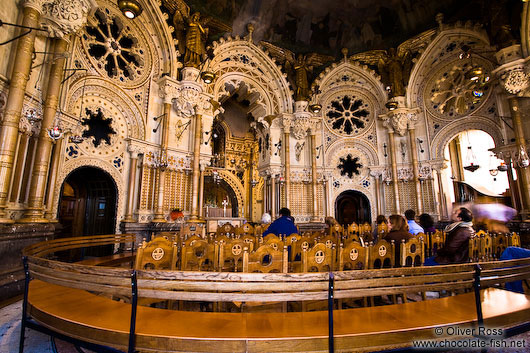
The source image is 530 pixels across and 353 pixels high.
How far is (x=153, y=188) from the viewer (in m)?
9.41

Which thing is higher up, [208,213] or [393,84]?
[393,84]

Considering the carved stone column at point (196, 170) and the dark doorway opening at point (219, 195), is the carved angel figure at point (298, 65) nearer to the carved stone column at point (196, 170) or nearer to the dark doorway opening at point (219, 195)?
the carved stone column at point (196, 170)

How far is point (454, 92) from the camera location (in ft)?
44.0

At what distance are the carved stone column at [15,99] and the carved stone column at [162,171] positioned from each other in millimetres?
4516

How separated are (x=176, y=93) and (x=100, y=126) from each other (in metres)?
2.99

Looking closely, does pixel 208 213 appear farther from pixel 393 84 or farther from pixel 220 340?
pixel 393 84

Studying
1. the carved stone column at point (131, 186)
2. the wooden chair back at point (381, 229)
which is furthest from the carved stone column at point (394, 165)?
the carved stone column at point (131, 186)

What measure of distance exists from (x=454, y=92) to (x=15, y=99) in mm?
17576

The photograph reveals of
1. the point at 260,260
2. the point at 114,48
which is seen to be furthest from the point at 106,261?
the point at 114,48

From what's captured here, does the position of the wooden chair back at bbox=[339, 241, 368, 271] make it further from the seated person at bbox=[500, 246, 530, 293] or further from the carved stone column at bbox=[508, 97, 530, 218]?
the carved stone column at bbox=[508, 97, 530, 218]

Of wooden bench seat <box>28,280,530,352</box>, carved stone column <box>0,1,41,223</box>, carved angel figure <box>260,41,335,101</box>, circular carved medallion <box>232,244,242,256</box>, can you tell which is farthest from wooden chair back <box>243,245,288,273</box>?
carved angel figure <box>260,41,335,101</box>

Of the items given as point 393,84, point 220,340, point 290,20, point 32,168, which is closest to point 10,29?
point 32,168

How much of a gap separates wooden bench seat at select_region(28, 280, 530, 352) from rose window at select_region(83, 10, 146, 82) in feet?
28.2

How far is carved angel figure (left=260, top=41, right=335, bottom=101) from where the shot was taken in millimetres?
13738
